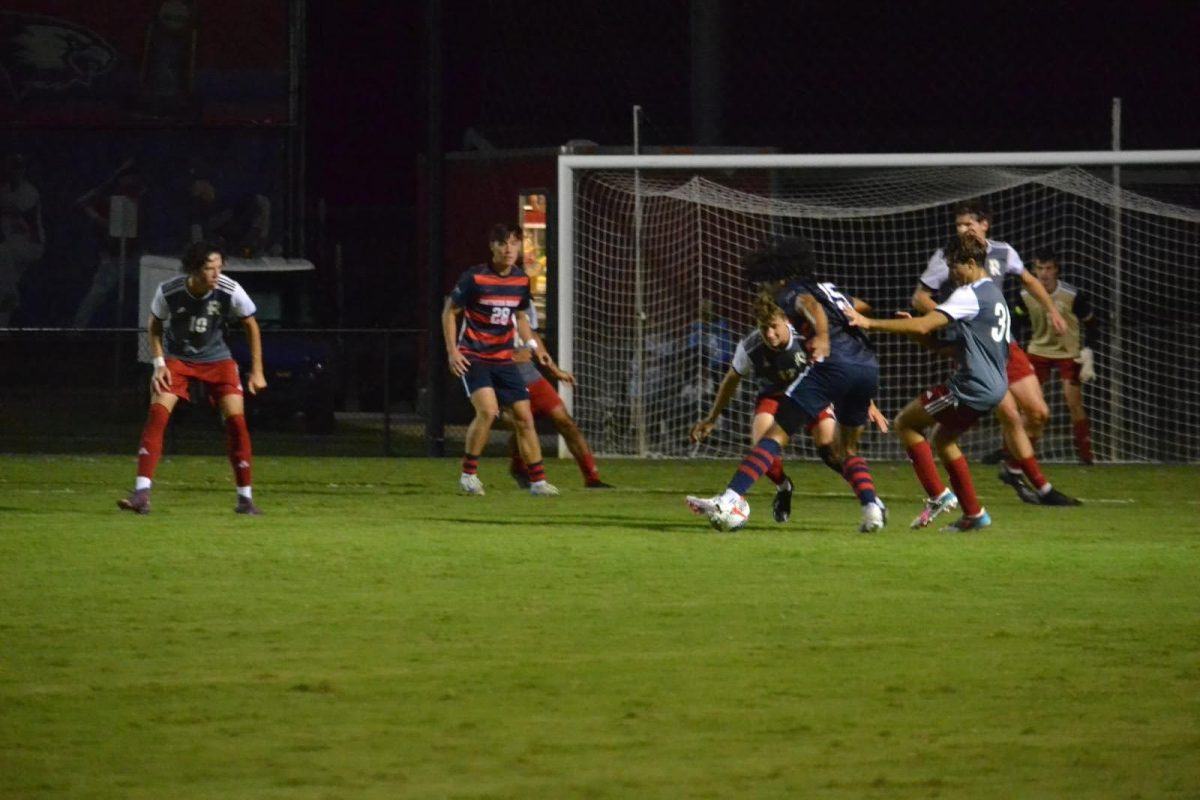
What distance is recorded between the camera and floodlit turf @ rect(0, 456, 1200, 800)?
630 cm

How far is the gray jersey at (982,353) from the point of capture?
1230 cm

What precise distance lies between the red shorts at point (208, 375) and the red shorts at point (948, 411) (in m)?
4.27

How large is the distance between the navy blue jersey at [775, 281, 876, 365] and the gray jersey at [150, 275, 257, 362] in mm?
3435

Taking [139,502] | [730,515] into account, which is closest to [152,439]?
[139,502]

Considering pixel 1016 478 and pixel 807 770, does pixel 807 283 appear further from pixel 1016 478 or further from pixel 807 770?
pixel 807 770

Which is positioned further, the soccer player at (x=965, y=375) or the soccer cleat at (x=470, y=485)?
the soccer cleat at (x=470, y=485)

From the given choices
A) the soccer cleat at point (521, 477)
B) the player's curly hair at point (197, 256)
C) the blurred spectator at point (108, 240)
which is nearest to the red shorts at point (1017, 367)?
the soccer cleat at point (521, 477)

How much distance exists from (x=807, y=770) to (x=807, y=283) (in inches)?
250

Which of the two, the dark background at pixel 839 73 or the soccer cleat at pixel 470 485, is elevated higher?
the dark background at pixel 839 73

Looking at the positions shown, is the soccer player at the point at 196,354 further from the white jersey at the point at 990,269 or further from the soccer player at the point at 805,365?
the white jersey at the point at 990,269

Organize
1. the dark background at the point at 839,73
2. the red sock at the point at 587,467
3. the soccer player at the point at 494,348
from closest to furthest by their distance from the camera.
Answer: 1. the soccer player at the point at 494,348
2. the red sock at the point at 587,467
3. the dark background at the point at 839,73

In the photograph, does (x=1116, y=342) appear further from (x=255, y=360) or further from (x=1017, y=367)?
(x=255, y=360)

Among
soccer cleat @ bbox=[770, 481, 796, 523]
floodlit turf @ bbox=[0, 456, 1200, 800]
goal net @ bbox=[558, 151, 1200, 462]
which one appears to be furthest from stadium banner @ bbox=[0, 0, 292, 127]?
Result: soccer cleat @ bbox=[770, 481, 796, 523]

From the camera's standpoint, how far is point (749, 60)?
123 ft
